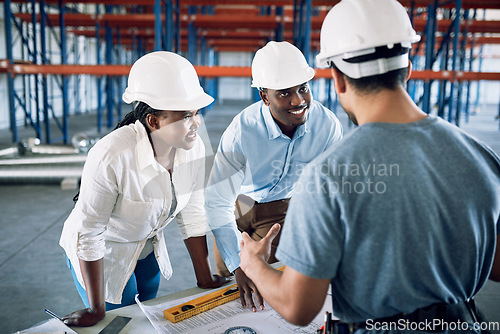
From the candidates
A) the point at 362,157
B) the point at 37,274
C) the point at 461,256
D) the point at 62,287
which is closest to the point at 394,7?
the point at 362,157

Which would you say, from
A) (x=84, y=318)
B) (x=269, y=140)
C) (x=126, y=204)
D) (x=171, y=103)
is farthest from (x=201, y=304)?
(x=269, y=140)

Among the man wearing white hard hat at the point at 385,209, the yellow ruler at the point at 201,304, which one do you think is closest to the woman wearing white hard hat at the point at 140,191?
the yellow ruler at the point at 201,304

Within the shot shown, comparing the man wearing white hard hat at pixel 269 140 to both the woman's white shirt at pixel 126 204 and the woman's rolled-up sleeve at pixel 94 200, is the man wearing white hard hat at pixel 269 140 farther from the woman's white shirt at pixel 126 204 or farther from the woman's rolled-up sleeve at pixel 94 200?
the woman's rolled-up sleeve at pixel 94 200

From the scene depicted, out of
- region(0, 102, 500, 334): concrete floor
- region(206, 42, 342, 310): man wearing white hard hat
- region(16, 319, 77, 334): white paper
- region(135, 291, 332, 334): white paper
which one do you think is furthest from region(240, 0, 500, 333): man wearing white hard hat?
region(0, 102, 500, 334): concrete floor

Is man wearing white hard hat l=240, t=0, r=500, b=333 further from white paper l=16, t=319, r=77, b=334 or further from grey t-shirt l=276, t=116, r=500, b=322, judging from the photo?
white paper l=16, t=319, r=77, b=334

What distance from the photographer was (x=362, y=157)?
3.18 feet

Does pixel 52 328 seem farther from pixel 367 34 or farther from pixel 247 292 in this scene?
pixel 367 34

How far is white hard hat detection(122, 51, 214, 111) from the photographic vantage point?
1.86 metres

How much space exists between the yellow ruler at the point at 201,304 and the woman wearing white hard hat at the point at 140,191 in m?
0.15

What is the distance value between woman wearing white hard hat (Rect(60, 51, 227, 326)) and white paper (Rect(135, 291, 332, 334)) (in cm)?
23

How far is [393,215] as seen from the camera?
38.4 inches

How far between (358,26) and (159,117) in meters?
1.09

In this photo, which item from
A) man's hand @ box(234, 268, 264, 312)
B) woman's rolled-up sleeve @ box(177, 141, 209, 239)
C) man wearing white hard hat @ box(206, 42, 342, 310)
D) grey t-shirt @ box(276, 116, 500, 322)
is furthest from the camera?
man wearing white hard hat @ box(206, 42, 342, 310)

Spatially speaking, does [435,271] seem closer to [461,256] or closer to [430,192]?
[461,256]
